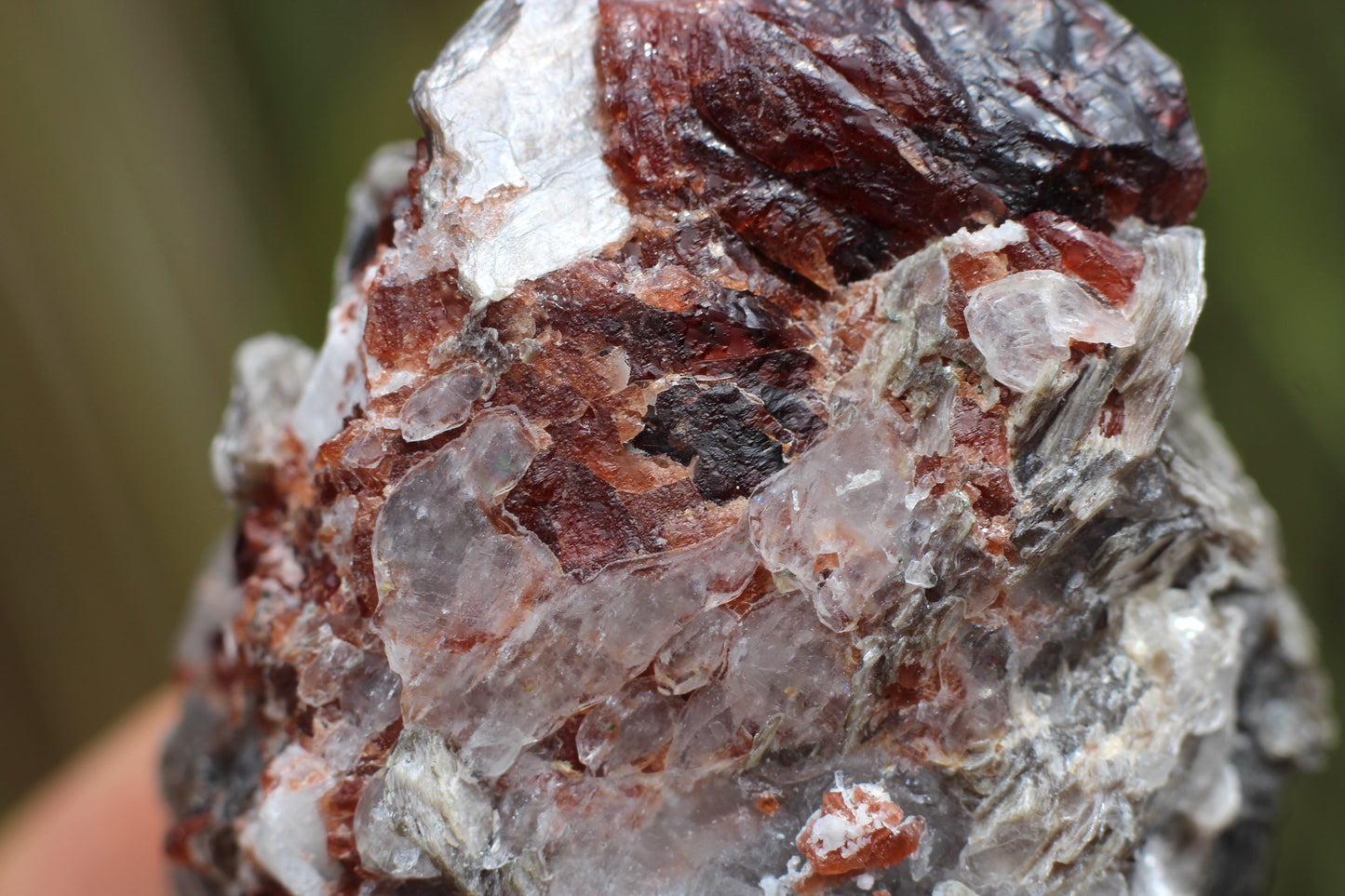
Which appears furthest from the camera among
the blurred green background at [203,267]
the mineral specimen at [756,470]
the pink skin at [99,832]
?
the blurred green background at [203,267]

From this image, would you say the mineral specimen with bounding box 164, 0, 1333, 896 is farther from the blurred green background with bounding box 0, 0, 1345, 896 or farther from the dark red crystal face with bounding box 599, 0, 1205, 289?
the blurred green background with bounding box 0, 0, 1345, 896

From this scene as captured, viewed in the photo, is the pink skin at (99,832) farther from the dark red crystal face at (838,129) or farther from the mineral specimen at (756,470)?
the dark red crystal face at (838,129)

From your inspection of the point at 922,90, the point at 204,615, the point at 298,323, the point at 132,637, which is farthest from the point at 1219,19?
the point at 132,637

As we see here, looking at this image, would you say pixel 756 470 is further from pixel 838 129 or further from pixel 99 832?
pixel 99 832

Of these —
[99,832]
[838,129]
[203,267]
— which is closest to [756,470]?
[838,129]

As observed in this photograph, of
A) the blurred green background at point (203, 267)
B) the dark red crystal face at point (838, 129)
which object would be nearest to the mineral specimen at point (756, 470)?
the dark red crystal face at point (838, 129)

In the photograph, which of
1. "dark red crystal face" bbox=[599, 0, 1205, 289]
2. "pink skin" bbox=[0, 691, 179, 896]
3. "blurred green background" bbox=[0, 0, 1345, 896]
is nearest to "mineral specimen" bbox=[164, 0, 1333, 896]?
"dark red crystal face" bbox=[599, 0, 1205, 289]

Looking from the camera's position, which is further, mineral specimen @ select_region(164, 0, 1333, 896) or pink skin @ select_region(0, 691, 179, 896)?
pink skin @ select_region(0, 691, 179, 896)

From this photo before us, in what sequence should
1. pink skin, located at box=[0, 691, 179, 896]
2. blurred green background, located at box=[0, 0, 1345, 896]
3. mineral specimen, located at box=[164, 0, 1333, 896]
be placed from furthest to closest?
blurred green background, located at box=[0, 0, 1345, 896], pink skin, located at box=[0, 691, 179, 896], mineral specimen, located at box=[164, 0, 1333, 896]
